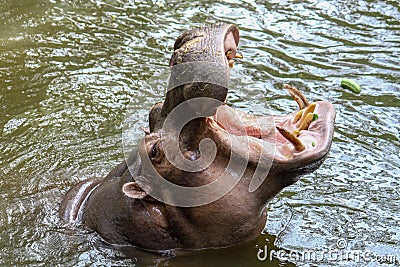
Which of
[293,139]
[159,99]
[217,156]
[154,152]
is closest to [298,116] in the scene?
[293,139]

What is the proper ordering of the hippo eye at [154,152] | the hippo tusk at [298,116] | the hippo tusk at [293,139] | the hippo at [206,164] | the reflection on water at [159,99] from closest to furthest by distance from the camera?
the hippo at [206,164]
the hippo tusk at [293,139]
the hippo eye at [154,152]
the hippo tusk at [298,116]
the reflection on water at [159,99]

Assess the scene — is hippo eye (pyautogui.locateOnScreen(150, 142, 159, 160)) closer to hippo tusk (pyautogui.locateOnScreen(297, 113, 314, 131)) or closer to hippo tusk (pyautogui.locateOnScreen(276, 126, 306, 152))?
hippo tusk (pyautogui.locateOnScreen(276, 126, 306, 152))

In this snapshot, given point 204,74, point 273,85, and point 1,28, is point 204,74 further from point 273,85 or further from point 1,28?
A: point 1,28

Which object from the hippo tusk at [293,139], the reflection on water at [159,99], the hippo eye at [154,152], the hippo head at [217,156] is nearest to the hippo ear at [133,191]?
the hippo head at [217,156]

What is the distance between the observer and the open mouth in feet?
11.7

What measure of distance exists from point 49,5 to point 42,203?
475 centimetres

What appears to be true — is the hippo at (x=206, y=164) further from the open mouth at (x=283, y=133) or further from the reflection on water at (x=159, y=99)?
the reflection on water at (x=159, y=99)

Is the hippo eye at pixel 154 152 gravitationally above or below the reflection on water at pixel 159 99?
above

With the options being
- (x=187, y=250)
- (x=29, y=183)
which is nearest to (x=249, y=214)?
(x=187, y=250)

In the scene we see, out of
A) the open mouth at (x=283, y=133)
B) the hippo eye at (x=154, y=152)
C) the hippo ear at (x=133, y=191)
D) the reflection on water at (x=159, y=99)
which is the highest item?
the open mouth at (x=283, y=133)

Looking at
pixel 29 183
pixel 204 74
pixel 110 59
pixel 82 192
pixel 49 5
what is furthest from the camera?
pixel 49 5

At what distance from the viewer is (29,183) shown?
5156 millimetres

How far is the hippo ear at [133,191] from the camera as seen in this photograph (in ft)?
12.3

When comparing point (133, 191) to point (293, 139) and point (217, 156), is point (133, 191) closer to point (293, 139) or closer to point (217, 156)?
point (217, 156)
